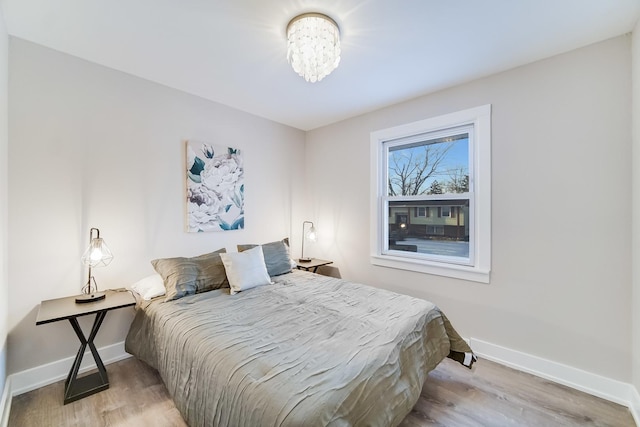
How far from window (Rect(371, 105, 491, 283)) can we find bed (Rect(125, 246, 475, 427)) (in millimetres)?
843

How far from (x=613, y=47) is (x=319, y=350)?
285 centimetres

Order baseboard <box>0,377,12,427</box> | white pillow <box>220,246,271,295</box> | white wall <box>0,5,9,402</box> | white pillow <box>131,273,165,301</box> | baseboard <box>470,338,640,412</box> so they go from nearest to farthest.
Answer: baseboard <box>0,377,12,427</box> < white wall <box>0,5,9,402</box> < baseboard <box>470,338,640,412</box> < white pillow <box>131,273,165,301</box> < white pillow <box>220,246,271,295</box>

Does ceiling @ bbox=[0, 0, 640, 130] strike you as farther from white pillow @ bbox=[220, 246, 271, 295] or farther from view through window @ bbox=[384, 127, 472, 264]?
white pillow @ bbox=[220, 246, 271, 295]

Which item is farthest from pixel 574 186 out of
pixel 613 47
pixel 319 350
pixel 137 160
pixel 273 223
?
pixel 137 160

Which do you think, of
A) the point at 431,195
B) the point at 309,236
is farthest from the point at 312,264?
the point at 431,195

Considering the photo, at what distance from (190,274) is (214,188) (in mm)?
1040

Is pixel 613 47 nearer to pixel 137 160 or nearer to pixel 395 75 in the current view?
pixel 395 75

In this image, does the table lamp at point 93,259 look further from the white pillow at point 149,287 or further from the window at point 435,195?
the window at point 435,195

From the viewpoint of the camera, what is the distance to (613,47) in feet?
6.27

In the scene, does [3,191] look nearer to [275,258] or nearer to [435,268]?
[275,258]

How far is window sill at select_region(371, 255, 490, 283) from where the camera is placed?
2.48 meters

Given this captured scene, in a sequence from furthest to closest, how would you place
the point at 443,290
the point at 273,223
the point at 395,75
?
1. the point at 273,223
2. the point at 443,290
3. the point at 395,75

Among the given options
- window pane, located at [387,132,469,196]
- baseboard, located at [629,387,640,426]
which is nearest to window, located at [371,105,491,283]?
window pane, located at [387,132,469,196]

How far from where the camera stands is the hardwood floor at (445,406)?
1.68 meters
